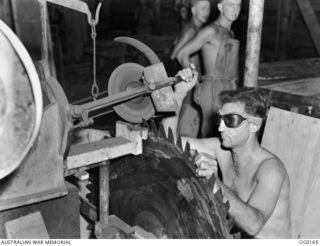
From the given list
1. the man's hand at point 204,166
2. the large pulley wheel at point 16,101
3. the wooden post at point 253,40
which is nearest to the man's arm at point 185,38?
the wooden post at point 253,40

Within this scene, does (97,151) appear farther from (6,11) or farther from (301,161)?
(6,11)

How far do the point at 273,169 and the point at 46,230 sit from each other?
133 centimetres

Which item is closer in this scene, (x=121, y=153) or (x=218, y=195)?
(x=218, y=195)

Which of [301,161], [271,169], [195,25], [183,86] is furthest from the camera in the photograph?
[195,25]

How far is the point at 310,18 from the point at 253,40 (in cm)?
342

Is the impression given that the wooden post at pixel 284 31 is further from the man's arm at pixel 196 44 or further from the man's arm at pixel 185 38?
the man's arm at pixel 196 44

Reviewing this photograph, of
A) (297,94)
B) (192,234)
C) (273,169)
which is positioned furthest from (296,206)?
(192,234)

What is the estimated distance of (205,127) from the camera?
466 cm

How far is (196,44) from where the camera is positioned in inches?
174

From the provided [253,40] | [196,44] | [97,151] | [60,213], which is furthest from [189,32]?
[60,213]

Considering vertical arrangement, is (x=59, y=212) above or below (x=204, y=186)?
below

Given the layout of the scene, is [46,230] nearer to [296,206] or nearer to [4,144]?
[4,144]

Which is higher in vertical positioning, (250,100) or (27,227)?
(250,100)

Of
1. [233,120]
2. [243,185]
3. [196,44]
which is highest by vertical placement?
[196,44]
